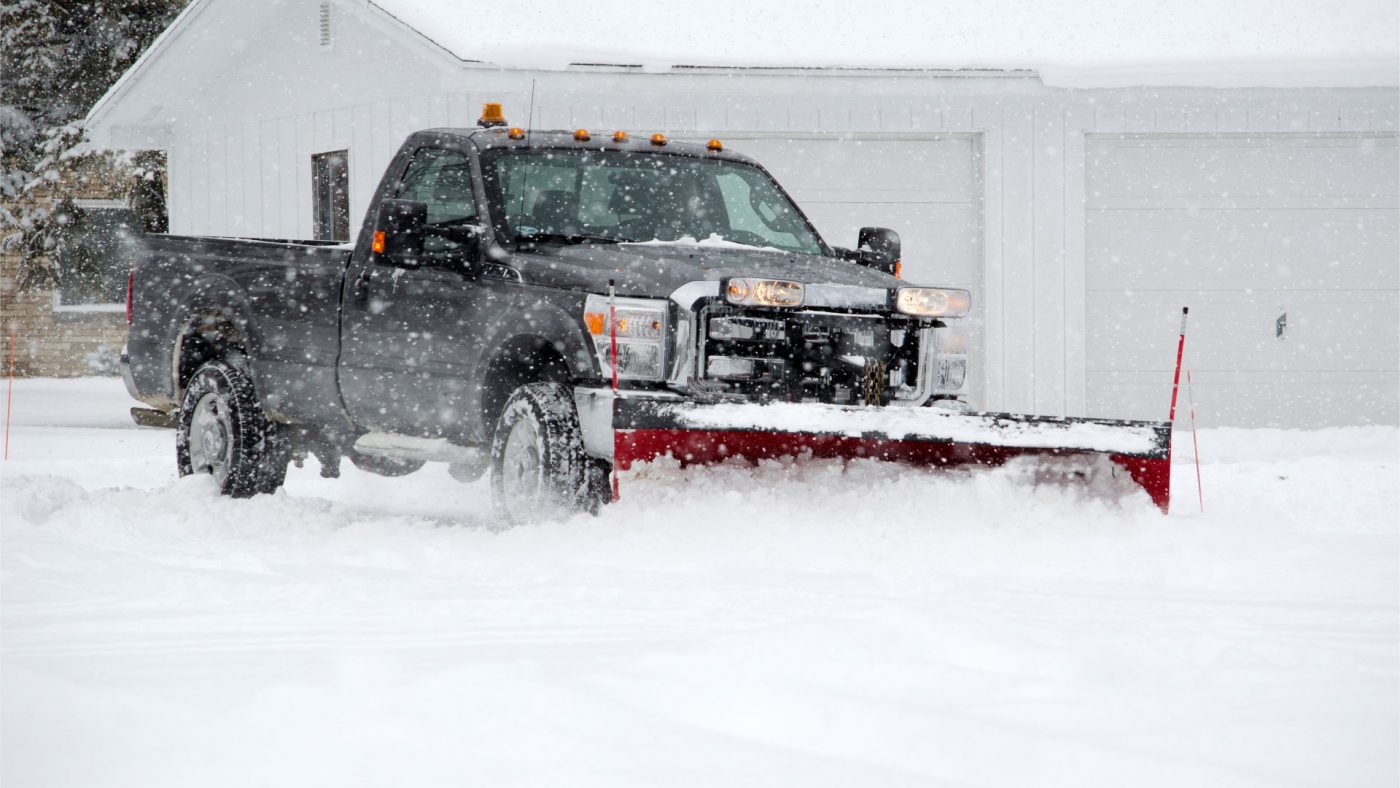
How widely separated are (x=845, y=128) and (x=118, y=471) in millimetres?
6605

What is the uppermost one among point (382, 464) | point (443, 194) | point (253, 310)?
point (443, 194)

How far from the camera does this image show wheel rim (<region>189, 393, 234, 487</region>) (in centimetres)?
905

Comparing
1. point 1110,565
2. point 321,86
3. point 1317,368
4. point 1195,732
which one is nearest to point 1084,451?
point 1110,565

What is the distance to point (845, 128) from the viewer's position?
47.7 ft

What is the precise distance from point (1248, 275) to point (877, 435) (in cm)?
971

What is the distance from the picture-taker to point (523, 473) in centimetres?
721

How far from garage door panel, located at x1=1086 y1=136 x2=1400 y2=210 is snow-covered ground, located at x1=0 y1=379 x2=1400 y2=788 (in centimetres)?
676

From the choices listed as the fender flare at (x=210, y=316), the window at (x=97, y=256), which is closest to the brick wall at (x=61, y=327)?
the window at (x=97, y=256)

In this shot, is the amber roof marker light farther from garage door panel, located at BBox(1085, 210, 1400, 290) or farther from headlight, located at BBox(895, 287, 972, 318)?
garage door panel, located at BBox(1085, 210, 1400, 290)

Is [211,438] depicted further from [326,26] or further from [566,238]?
[326,26]

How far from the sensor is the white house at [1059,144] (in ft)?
46.4

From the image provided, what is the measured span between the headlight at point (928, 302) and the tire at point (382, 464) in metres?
2.85

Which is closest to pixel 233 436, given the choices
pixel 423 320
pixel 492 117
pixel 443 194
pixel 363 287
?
pixel 363 287

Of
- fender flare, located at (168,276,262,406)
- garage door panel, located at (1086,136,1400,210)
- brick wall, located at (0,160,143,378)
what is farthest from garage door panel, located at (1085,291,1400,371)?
brick wall, located at (0,160,143,378)
